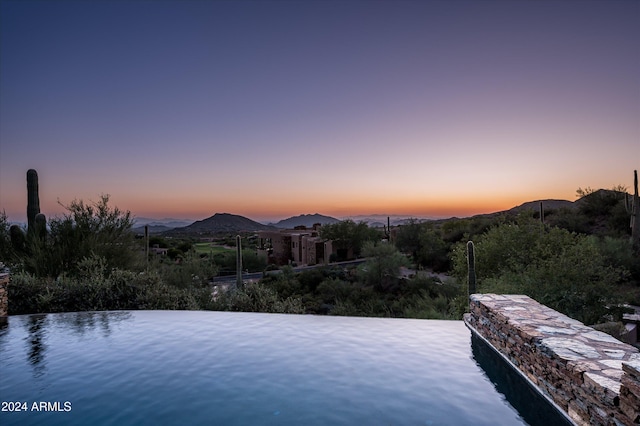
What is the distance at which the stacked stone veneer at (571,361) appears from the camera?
9.36 ft

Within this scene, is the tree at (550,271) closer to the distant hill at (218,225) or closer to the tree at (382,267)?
the tree at (382,267)

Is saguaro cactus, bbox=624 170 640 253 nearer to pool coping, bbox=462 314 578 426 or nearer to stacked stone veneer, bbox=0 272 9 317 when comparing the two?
pool coping, bbox=462 314 578 426

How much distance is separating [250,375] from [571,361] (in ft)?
11.8

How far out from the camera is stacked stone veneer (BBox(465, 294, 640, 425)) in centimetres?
285

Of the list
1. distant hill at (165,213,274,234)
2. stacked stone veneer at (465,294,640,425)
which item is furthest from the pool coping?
distant hill at (165,213,274,234)

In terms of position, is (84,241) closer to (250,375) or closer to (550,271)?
(250,375)

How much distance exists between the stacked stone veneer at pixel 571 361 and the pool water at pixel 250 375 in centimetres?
36

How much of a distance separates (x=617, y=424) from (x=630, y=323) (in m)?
8.45

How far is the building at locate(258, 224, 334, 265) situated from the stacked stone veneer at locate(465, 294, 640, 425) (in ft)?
93.3

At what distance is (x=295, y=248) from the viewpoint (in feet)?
129

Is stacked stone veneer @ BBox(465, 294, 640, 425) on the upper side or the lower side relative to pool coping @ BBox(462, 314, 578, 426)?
upper

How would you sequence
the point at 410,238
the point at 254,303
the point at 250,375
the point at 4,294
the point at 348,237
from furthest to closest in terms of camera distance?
A: the point at 348,237, the point at 410,238, the point at 254,303, the point at 4,294, the point at 250,375

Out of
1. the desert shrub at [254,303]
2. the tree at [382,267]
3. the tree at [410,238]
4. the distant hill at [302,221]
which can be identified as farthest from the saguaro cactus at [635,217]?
the distant hill at [302,221]

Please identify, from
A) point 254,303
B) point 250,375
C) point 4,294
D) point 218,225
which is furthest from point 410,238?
point 250,375
